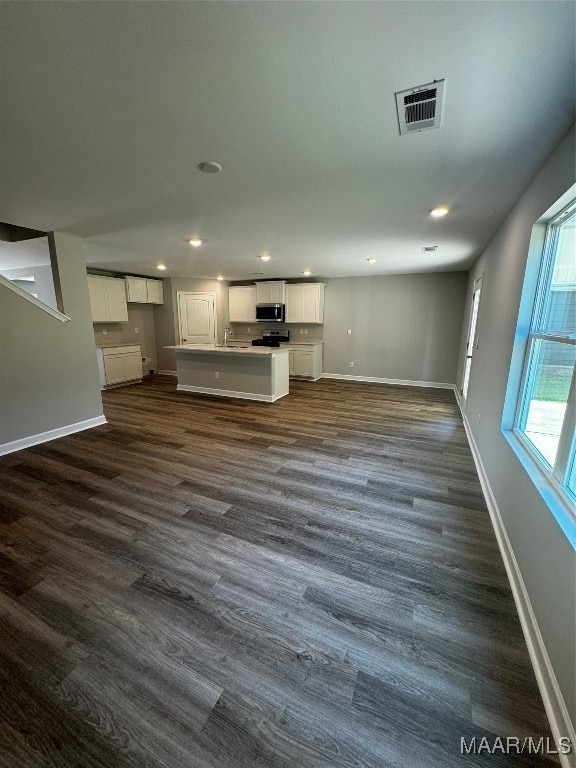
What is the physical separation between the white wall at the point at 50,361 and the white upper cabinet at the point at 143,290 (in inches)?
119

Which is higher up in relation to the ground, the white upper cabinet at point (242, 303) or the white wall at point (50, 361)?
the white upper cabinet at point (242, 303)

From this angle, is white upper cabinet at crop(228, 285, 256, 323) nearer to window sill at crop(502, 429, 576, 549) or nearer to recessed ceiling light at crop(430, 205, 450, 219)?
recessed ceiling light at crop(430, 205, 450, 219)

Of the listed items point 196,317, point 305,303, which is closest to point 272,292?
point 305,303

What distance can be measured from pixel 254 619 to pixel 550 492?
1598 mm

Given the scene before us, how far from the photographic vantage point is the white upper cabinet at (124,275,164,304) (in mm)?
6742

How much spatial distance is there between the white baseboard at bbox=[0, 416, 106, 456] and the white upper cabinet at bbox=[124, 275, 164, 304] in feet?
11.8

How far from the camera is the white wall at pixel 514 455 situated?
1160 mm

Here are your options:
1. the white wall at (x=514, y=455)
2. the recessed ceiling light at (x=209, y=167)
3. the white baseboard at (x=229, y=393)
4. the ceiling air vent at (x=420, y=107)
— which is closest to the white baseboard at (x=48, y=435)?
the white baseboard at (x=229, y=393)

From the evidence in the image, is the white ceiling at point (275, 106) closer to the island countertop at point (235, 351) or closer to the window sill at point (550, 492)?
the window sill at point (550, 492)

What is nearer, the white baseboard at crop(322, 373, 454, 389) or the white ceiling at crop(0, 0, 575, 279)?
the white ceiling at crop(0, 0, 575, 279)

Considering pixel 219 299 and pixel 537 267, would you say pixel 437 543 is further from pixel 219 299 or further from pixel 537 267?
pixel 219 299

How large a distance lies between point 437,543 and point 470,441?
2.03 metres

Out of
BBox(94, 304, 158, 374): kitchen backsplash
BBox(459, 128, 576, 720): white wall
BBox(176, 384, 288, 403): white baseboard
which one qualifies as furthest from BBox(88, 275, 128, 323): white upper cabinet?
BBox(459, 128, 576, 720): white wall

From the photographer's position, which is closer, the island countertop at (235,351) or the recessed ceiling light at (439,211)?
the recessed ceiling light at (439,211)
